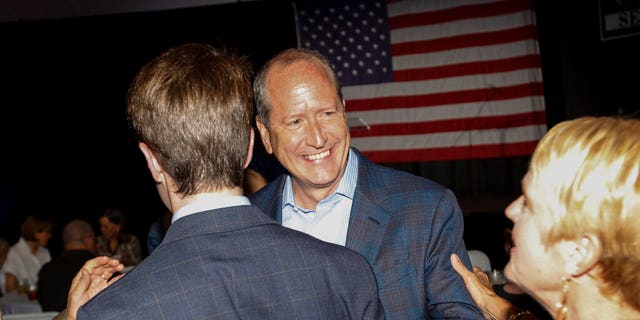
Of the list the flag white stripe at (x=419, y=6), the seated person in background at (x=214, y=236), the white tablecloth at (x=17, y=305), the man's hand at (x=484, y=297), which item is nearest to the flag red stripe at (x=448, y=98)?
the flag white stripe at (x=419, y=6)

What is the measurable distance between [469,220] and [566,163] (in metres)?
7.64

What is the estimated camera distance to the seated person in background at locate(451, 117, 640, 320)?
113cm

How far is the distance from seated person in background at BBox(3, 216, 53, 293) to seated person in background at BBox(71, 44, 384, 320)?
18.5 ft

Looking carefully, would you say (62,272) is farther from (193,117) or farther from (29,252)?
(193,117)

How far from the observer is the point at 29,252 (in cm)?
678

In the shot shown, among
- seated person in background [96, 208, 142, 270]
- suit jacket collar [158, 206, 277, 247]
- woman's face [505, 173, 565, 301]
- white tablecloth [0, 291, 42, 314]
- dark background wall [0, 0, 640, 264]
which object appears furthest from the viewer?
seated person in background [96, 208, 142, 270]

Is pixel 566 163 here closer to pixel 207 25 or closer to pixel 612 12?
pixel 612 12

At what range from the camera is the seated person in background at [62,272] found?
512cm

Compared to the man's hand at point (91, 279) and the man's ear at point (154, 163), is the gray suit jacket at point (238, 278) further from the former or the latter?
the man's hand at point (91, 279)

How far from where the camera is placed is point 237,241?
137 centimetres

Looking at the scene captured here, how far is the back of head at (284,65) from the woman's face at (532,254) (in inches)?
39.3

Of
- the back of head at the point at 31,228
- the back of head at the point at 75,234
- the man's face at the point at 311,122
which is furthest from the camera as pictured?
the back of head at the point at 31,228

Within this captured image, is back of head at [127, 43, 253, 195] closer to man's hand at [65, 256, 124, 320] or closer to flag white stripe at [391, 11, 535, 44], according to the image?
man's hand at [65, 256, 124, 320]

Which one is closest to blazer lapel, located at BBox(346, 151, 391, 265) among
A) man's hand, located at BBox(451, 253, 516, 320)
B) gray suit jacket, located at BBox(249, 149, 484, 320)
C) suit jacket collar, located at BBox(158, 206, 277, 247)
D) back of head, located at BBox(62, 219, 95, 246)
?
gray suit jacket, located at BBox(249, 149, 484, 320)
